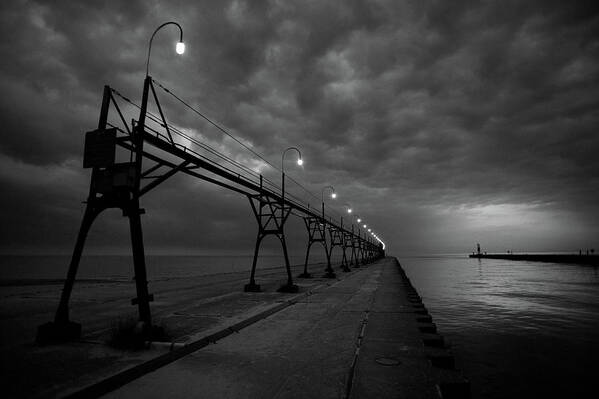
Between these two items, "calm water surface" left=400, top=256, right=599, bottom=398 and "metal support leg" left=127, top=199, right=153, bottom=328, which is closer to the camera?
"metal support leg" left=127, top=199, right=153, bottom=328

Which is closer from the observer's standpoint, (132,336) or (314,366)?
(314,366)

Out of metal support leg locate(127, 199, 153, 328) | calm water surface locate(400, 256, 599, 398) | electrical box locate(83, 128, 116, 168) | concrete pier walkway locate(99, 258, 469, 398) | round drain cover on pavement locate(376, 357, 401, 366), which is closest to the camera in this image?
concrete pier walkway locate(99, 258, 469, 398)

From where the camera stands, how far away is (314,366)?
239 inches

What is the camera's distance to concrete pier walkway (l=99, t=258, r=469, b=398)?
4949mm

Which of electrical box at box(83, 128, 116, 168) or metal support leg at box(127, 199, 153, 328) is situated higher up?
electrical box at box(83, 128, 116, 168)

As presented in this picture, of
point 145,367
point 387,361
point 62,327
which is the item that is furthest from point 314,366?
point 62,327

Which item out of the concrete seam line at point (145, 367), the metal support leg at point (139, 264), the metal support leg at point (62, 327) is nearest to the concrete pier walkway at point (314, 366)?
the concrete seam line at point (145, 367)

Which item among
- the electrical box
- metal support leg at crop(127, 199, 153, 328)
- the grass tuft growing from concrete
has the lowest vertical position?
the grass tuft growing from concrete

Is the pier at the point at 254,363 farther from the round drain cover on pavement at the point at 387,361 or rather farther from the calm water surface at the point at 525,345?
the calm water surface at the point at 525,345

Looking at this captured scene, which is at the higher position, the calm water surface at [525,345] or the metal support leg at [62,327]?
the metal support leg at [62,327]

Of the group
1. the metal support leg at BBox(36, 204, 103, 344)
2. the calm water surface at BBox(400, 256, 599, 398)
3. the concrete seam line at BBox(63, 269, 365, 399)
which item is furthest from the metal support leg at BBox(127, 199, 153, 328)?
the calm water surface at BBox(400, 256, 599, 398)

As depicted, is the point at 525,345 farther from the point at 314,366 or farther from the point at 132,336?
the point at 132,336

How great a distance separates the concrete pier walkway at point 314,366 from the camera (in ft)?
16.2

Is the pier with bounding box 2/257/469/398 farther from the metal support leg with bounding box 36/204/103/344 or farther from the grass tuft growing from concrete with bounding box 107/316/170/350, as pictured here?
the metal support leg with bounding box 36/204/103/344
